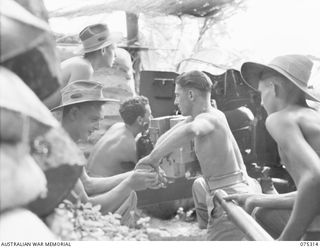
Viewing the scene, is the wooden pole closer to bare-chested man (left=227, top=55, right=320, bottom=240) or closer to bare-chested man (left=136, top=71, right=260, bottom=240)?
bare-chested man (left=227, top=55, right=320, bottom=240)

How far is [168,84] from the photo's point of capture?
6.79ft

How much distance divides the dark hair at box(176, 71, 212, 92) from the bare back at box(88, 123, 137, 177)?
348 mm

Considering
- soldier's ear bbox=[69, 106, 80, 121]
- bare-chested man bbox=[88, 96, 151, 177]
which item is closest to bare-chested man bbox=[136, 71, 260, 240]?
bare-chested man bbox=[88, 96, 151, 177]

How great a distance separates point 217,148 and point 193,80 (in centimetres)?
35

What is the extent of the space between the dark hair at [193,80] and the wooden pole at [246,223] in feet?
1.94

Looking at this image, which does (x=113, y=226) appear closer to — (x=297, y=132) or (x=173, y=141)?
(x=173, y=141)

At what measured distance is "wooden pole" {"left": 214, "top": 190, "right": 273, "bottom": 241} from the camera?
136cm

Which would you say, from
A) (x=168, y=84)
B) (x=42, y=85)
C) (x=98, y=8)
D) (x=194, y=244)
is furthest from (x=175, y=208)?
(x=42, y=85)

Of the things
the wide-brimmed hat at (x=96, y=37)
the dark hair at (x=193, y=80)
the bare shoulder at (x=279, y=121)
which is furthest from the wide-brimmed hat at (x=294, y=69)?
the wide-brimmed hat at (x=96, y=37)

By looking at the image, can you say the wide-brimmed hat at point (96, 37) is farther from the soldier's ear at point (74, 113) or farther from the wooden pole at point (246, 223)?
the wooden pole at point (246, 223)

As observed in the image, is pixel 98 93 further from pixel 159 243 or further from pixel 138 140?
pixel 159 243

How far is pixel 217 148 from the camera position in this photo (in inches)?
81.5

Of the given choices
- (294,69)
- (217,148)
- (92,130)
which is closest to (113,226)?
(92,130)

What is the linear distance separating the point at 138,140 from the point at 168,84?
33cm
